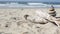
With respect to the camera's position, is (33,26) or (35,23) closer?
(33,26)

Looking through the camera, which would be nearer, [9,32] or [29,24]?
[9,32]

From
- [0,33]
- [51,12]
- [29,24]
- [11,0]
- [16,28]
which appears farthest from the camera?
[11,0]

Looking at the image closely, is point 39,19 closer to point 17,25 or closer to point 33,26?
point 33,26

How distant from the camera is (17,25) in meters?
4.00

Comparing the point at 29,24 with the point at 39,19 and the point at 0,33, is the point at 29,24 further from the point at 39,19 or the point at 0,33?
the point at 0,33

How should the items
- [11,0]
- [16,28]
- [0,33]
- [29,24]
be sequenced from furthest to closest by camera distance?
[11,0] → [29,24] → [16,28] → [0,33]

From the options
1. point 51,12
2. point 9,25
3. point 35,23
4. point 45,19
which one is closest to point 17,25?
point 9,25

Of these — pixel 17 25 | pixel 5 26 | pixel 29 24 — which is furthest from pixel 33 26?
pixel 5 26

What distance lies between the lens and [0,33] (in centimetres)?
331

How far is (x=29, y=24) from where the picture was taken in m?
4.04

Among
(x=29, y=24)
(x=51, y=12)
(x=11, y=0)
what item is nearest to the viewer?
(x=29, y=24)

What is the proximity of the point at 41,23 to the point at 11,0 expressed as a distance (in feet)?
35.1

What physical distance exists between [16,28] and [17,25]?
229 mm

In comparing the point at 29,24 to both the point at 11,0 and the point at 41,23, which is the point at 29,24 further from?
the point at 11,0
